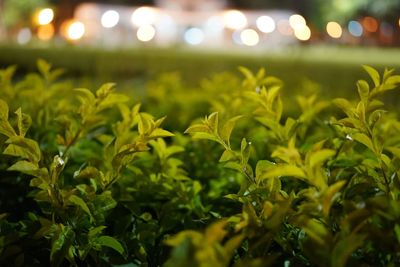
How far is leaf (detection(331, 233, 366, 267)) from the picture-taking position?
3.65ft

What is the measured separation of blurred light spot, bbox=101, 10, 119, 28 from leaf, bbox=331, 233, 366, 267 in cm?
2667

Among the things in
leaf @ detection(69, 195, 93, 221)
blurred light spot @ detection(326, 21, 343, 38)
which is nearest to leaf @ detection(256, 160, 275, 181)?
leaf @ detection(69, 195, 93, 221)

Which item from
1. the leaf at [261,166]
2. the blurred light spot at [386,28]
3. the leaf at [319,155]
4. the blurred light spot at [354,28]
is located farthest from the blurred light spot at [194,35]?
the leaf at [319,155]

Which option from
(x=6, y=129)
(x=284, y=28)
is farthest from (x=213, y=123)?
(x=284, y=28)

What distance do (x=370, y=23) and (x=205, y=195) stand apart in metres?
38.7

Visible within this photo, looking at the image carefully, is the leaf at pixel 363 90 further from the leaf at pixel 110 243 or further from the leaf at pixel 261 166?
the leaf at pixel 110 243

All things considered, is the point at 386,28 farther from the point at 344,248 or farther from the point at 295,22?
the point at 344,248

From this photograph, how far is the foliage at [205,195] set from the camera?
1.19 meters

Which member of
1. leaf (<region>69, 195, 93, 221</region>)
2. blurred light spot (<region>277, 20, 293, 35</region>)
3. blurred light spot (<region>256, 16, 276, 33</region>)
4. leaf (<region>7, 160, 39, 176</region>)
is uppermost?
leaf (<region>7, 160, 39, 176</region>)

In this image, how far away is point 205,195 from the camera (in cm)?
188

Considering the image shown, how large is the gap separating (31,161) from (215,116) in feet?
1.55

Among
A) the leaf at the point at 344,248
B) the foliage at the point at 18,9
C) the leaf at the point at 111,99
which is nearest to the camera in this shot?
the leaf at the point at 344,248

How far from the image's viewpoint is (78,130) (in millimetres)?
1904

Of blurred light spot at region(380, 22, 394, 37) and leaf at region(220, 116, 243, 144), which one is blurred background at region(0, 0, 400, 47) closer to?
blurred light spot at region(380, 22, 394, 37)
